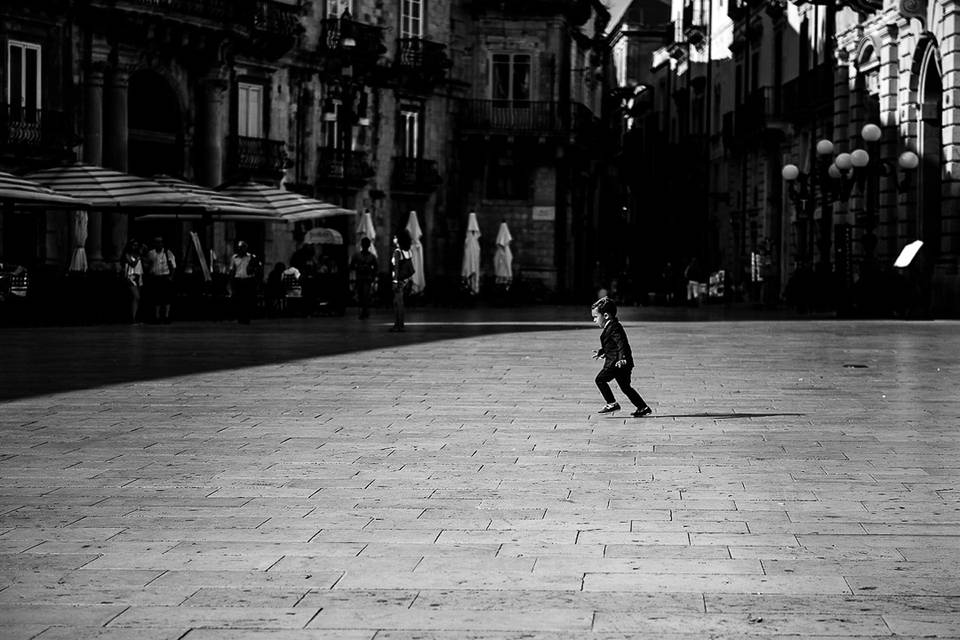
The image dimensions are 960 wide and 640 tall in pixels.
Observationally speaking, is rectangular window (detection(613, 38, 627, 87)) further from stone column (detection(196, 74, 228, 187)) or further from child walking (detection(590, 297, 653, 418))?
child walking (detection(590, 297, 653, 418))

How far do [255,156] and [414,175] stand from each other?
8.23 metres

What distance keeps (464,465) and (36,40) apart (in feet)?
99.5

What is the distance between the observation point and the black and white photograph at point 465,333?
20.8ft

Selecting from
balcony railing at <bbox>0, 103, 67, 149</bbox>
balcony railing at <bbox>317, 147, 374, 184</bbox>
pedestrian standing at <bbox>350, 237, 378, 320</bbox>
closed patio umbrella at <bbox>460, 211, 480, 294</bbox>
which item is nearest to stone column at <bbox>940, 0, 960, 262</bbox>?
pedestrian standing at <bbox>350, 237, 378, 320</bbox>

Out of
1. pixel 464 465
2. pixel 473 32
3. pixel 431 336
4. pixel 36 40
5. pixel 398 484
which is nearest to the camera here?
pixel 398 484

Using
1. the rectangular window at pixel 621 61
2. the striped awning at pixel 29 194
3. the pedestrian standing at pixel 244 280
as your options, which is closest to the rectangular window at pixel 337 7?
the pedestrian standing at pixel 244 280

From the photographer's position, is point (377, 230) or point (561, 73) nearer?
point (377, 230)

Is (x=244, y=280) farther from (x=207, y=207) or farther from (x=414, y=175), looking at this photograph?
(x=414, y=175)

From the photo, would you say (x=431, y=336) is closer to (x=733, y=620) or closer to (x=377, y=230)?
(x=733, y=620)

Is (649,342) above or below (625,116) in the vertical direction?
below

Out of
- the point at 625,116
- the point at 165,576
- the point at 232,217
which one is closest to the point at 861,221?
the point at 232,217

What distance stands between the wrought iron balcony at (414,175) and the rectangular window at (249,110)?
6362 mm

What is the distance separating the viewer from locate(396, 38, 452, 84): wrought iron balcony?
172 ft

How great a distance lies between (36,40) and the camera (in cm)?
3775
